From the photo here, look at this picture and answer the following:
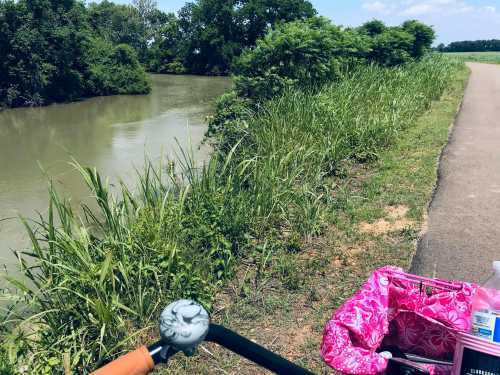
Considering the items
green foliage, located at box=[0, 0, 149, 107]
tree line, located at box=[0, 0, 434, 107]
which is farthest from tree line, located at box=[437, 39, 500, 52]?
green foliage, located at box=[0, 0, 149, 107]

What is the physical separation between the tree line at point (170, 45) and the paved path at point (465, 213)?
3.22 metres

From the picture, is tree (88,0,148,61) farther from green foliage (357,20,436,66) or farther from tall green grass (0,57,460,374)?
tall green grass (0,57,460,374)

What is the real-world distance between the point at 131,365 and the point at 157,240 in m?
2.50

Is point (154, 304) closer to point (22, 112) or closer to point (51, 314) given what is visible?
point (51, 314)

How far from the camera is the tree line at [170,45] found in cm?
918

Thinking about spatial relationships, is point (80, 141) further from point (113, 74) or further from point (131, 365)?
point (131, 365)

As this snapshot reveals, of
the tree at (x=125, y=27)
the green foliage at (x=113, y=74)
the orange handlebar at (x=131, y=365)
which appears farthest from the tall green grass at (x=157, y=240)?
the tree at (x=125, y=27)

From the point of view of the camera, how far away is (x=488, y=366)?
49.2 inches

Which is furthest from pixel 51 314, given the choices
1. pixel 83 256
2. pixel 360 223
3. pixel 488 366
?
pixel 360 223

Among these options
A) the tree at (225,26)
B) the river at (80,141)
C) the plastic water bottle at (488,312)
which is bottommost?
the river at (80,141)

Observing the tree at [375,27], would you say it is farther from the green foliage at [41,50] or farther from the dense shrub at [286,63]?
the green foliage at [41,50]

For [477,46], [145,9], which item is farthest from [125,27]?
[477,46]

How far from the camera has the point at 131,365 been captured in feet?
3.09

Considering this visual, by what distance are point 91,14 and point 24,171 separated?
2442 centimetres
